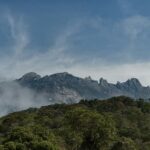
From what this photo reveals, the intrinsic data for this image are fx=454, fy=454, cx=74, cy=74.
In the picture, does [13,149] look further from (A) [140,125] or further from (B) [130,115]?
(B) [130,115]

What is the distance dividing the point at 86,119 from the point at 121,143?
6.98m

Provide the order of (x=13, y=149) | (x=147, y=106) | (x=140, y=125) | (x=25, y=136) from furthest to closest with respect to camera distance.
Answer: (x=147, y=106), (x=140, y=125), (x=25, y=136), (x=13, y=149)

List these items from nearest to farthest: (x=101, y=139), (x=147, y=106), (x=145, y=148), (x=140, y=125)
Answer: (x=101, y=139)
(x=145, y=148)
(x=140, y=125)
(x=147, y=106)

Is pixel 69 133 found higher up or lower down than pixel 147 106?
lower down

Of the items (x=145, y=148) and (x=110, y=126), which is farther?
(x=145, y=148)

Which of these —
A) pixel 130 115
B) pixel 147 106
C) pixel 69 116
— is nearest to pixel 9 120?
pixel 130 115

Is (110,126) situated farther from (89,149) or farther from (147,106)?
(147,106)

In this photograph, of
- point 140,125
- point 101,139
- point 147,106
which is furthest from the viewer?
point 147,106

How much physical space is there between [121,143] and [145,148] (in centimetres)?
1502

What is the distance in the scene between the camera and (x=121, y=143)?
6856 centimetres

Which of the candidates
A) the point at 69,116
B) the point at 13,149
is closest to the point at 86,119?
the point at 69,116

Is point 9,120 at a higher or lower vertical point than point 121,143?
higher

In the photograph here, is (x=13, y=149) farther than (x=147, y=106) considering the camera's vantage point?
No

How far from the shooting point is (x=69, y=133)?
6756 centimetres
